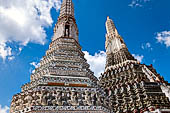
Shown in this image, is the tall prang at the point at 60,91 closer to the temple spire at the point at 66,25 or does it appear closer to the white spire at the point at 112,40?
the temple spire at the point at 66,25

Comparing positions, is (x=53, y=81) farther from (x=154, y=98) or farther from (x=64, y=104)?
(x=154, y=98)

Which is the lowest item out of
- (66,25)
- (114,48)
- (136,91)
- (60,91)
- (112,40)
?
(60,91)

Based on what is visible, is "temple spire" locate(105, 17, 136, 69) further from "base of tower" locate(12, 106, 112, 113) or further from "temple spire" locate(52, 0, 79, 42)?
"base of tower" locate(12, 106, 112, 113)

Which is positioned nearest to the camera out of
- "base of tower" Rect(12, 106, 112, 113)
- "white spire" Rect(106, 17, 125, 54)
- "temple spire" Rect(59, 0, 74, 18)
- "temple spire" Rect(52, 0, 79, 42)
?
"base of tower" Rect(12, 106, 112, 113)

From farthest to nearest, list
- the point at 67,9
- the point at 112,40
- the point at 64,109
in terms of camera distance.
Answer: the point at 112,40 < the point at 67,9 < the point at 64,109

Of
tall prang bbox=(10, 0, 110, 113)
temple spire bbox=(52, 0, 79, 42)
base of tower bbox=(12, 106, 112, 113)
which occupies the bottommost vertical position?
base of tower bbox=(12, 106, 112, 113)

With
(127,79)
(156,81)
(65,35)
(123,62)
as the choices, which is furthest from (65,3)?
(156,81)

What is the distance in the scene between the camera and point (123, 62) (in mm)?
35969

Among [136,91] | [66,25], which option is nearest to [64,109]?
[136,91]

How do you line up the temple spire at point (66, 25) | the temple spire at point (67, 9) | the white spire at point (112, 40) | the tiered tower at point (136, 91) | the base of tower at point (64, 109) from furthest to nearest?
1. the white spire at point (112, 40)
2. the temple spire at point (67, 9)
3. the temple spire at point (66, 25)
4. the tiered tower at point (136, 91)
5. the base of tower at point (64, 109)

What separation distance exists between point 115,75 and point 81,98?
1915cm

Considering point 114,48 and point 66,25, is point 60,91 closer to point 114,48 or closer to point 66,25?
point 66,25

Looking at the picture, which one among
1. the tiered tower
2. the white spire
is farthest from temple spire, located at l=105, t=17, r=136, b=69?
the tiered tower

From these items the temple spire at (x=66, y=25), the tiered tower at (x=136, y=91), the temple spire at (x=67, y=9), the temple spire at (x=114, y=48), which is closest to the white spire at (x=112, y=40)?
the temple spire at (x=114, y=48)
